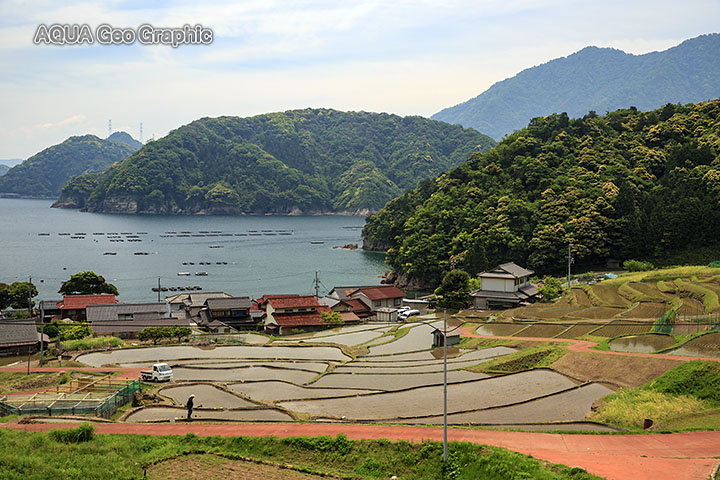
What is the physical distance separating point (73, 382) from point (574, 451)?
24.9 m

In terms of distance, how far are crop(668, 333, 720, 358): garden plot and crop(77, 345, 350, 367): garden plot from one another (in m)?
20.3

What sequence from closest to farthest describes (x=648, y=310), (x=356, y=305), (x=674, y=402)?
(x=674, y=402) < (x=648, y=310) < (x=356, y=305)

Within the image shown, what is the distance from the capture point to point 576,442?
65.6 ft

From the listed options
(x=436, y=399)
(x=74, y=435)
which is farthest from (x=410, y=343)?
(x=74, y=435)

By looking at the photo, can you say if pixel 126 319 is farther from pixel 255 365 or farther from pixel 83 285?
pixel 255 365

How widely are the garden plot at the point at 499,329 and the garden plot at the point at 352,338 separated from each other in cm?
885

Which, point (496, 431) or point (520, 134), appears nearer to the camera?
point (496, 431)

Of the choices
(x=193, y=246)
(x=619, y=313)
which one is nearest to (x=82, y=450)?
(x=619, y=313)

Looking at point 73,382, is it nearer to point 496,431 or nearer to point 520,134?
point 496,431

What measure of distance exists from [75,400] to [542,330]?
101 feet

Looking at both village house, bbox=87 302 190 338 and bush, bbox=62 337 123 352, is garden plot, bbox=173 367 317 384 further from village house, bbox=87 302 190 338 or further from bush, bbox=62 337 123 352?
village house, bbox=87 302 190 338

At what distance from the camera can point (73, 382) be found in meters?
30.4

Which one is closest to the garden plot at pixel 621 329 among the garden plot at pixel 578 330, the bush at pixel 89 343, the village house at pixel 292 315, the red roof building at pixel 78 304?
the garden plot at pixel 578 330

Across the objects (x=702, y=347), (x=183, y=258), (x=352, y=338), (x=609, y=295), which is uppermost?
(x=183, y=258)
